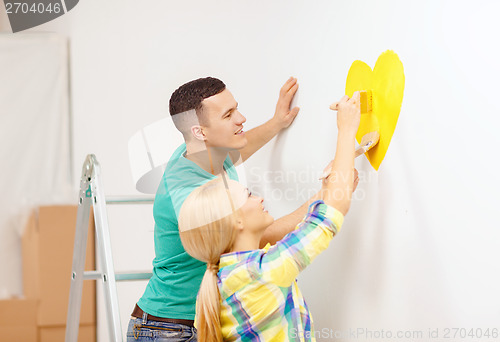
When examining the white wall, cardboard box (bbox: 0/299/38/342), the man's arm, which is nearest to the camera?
the white wall

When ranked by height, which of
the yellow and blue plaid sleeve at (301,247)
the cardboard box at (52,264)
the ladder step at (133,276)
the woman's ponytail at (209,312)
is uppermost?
the yellow and blue plaid sleeve at (301,247)

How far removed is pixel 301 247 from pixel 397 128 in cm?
29

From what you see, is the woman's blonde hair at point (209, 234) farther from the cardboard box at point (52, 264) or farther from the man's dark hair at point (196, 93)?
the cardboard box at point (52, 264)

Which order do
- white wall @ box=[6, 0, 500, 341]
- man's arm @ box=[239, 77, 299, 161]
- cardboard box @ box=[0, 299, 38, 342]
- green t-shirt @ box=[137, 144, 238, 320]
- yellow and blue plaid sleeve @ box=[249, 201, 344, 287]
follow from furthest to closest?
1. cardboard box @ box=[0, 299, 38, 342]
2. man's arm @ box=[239, 77, 299, 161]
3. green t-shirt @ box=[137, 144, 238, 320]
4. yellow and blue plaid sleeve @ box=[249, 201, 344, 287]
5. white wall @ box=[6, 0, 500, 341]

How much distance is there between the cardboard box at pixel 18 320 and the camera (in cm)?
240

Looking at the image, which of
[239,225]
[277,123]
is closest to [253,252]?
[239,225]

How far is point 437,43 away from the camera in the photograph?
923mm

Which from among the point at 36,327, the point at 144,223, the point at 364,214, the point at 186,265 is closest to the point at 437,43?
the point at 364,214

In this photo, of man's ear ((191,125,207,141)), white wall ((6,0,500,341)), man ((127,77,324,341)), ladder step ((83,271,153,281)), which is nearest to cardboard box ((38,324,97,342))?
white wall ((6,0,500,341))

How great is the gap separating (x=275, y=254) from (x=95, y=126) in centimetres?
151

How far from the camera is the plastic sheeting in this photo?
2.42m

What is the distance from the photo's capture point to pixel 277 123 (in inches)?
56.1

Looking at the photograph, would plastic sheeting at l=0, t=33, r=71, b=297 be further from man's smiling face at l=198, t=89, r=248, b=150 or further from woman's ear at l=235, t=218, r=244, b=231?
woman's ear at l=235, t=218, r=244, b=231

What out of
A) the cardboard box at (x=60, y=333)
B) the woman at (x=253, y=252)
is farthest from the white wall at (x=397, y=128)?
the cardboard box at (x=60, y=333)
